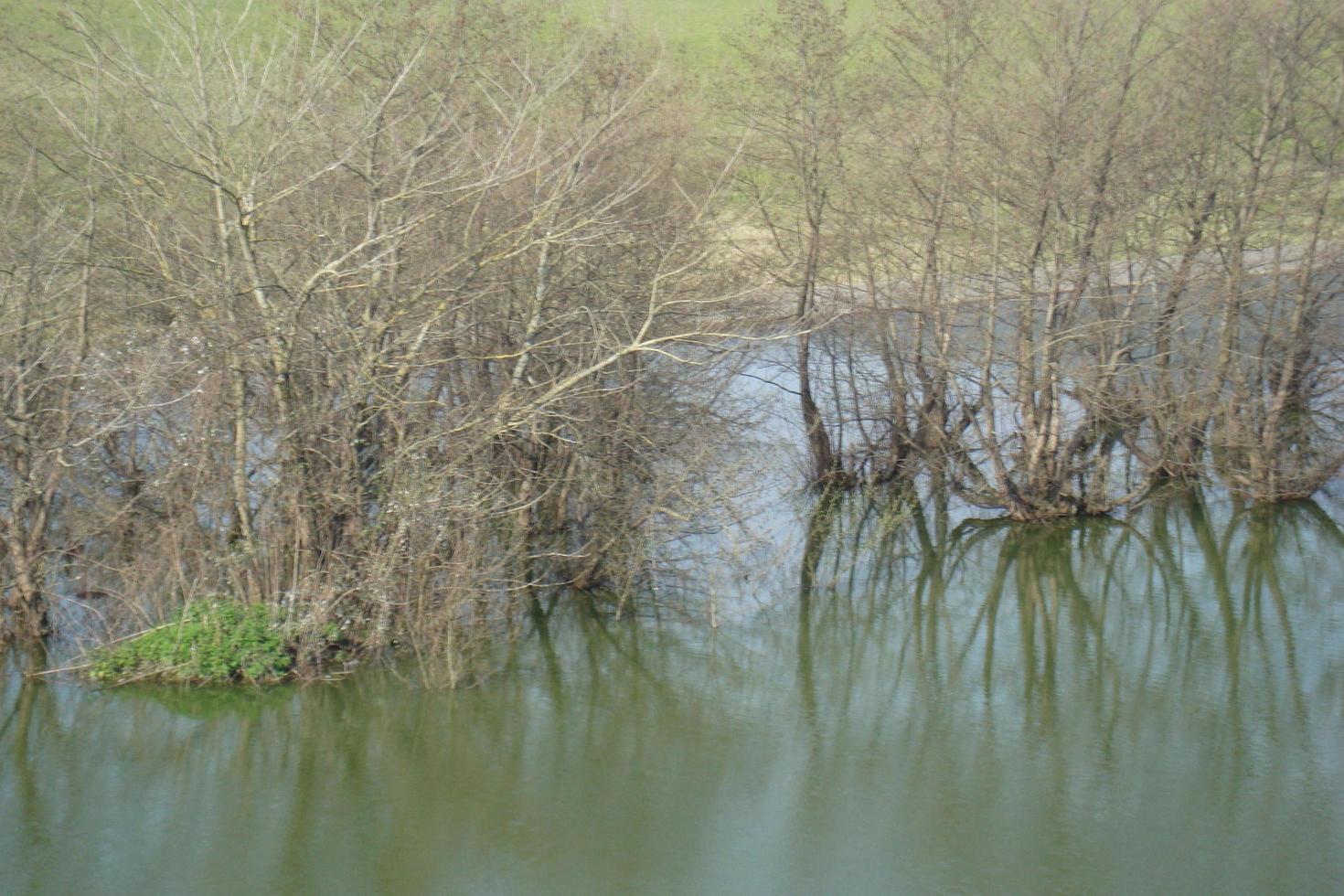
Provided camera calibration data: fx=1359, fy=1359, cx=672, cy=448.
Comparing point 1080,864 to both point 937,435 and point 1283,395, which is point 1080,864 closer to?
point 937,435

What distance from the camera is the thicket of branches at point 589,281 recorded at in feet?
33.6

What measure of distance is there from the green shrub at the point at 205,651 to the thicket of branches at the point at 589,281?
0.27m

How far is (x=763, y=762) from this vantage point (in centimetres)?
947

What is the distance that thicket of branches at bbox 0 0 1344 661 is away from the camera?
403 inches

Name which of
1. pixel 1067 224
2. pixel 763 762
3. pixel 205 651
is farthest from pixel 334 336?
pixel 1067 224

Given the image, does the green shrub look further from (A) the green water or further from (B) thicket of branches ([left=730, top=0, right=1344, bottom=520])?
(B) thicket of branches ([left=730, top=0, right=1344, bottom=520])

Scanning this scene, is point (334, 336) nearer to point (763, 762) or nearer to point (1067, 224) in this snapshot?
point (763, 762)

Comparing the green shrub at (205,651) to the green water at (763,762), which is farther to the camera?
the green shrub at (205,651)

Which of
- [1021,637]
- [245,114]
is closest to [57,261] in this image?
[245,114]

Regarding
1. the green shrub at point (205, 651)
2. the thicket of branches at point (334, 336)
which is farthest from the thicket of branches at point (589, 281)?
the green shrub at point (205, 651)

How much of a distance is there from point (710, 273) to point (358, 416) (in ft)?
14.9

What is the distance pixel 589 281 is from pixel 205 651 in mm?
4385

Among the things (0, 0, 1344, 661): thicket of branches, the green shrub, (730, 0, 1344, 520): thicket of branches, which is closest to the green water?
the green shrub

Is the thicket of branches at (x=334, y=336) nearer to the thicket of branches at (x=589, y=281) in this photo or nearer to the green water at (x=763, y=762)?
the thicket of branches at (x=589, y=281)
